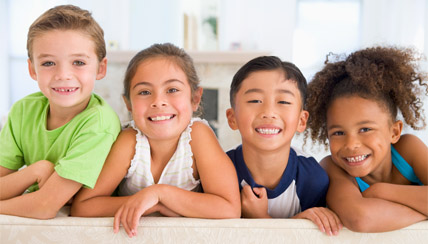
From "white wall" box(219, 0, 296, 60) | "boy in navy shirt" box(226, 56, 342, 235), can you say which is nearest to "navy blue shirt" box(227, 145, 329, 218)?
"boy in navy shirt" box(226, 56, 342, 235)

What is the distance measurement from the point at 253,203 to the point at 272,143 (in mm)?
210

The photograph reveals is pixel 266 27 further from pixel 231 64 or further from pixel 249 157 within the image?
pixel 249 157

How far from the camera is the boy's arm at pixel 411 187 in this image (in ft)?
3.50

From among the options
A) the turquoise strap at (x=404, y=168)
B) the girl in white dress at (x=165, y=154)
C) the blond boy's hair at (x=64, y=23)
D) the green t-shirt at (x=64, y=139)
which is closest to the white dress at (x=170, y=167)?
the girl in white dress at (x=165, y=154)

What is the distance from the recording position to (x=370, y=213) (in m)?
1.02

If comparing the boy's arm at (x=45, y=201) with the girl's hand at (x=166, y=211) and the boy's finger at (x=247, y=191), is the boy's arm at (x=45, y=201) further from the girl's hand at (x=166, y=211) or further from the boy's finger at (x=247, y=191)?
the boy's finger at (x=247, y=191)

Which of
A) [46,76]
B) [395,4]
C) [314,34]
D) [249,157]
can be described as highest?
[395,4]

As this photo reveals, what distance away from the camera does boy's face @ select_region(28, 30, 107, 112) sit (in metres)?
1.25

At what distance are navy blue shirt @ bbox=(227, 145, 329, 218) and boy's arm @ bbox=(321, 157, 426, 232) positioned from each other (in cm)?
11

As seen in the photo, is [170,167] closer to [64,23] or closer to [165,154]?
[165,154]

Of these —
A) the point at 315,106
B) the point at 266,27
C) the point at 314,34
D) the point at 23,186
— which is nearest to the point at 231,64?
the point at 266,27

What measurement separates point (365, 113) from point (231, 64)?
3264 millimetres

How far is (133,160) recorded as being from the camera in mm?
1243

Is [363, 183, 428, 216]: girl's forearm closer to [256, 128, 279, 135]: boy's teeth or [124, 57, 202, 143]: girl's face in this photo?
[256, 128, 279, 135]: boy's teeth
